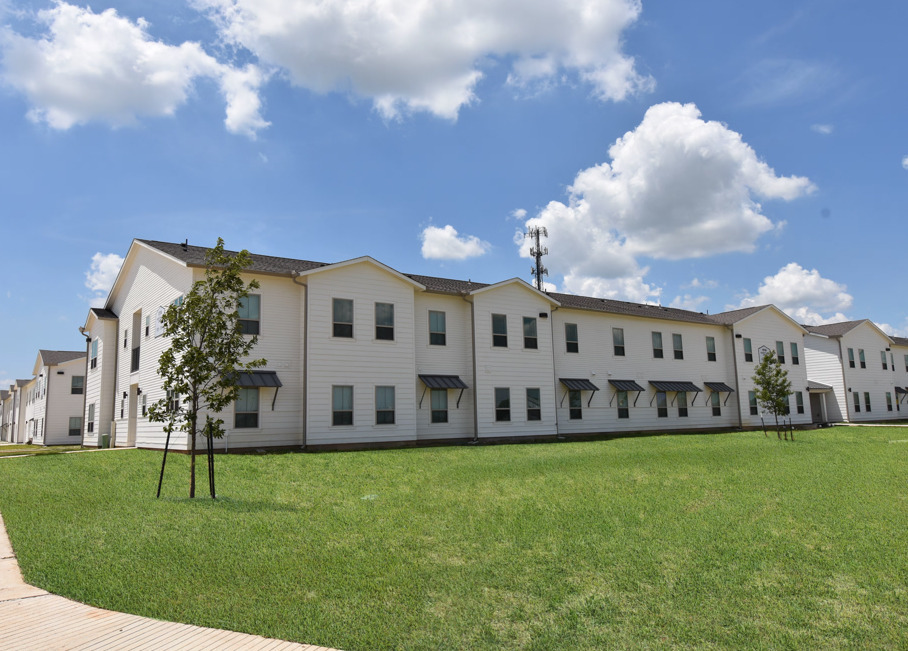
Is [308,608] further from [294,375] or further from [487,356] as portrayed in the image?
[487,356]

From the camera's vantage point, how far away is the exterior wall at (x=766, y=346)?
1289 inches

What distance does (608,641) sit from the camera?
15.6 feet

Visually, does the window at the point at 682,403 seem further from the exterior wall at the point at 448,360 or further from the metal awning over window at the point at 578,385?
the exterior wall at the point at 448,360

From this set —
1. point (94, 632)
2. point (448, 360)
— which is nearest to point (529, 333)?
point (448, 360)

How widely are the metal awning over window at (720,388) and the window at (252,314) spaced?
22985 millimetres

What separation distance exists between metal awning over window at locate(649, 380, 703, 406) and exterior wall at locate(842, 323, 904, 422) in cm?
1632

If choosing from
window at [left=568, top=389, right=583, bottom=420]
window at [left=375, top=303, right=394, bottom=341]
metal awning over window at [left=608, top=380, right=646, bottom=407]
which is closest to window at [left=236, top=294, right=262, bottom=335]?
window at [left=375, top=303, right=394, bottom=341]

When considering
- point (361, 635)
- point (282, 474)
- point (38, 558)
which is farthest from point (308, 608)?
point (282, 474)

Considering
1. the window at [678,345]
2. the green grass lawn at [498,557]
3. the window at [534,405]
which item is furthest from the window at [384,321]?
the window at [678,345]

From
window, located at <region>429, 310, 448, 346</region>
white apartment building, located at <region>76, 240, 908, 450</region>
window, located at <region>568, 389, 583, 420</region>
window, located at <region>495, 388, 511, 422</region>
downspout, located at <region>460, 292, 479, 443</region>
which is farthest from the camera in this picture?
window, located at <region>568, 389, 583, 420</region>

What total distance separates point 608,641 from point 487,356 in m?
19.2

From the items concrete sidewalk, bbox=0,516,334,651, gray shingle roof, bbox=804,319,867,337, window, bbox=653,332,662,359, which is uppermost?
gray shingle roof, bbox=804,319,867,337

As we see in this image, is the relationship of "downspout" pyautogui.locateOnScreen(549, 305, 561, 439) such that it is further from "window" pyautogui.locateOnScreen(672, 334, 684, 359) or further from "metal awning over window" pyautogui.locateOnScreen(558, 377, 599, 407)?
"window" pyautogui.locateOnScreen(672, 334, 684, 359)

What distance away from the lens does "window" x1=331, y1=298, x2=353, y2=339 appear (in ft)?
67.8
